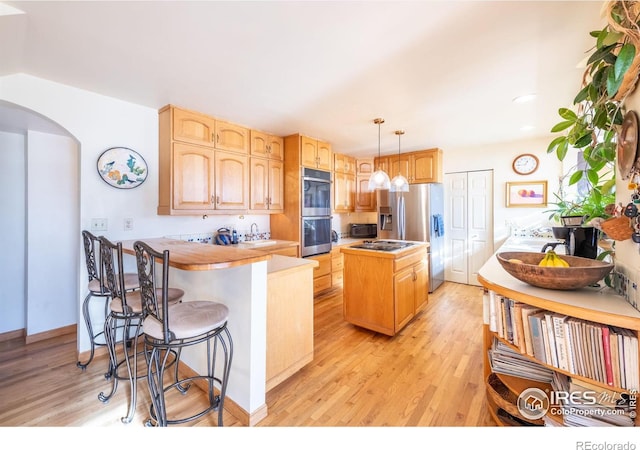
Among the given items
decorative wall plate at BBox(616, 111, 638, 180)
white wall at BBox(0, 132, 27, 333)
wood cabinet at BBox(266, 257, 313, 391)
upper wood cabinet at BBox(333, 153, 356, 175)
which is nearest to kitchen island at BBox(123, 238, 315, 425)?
wood cabinet at BBox(266, 257, 313, 391)

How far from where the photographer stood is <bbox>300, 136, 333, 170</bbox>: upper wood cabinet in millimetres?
3570

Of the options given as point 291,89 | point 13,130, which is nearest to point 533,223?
point 291,89

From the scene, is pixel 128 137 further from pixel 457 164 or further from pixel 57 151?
pixel 457 164

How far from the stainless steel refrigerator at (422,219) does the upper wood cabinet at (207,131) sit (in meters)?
2.51

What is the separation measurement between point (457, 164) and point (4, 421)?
5.47m

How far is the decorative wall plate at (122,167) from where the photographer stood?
2.32m

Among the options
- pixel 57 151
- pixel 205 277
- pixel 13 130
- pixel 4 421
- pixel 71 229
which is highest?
pixel 13 130

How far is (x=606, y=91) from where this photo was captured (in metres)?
1.13

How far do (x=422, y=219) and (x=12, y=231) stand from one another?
4.97 metres

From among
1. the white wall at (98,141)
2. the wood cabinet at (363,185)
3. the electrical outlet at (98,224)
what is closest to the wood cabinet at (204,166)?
the white wall at (98,141)

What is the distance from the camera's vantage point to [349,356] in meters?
2.30

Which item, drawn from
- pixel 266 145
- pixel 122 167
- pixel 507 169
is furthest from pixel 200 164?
pixel 507 169

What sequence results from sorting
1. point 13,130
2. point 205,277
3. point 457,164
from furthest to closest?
point 457,164
point 13,130
point 205,277

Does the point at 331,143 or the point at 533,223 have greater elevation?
the point at 331,143
